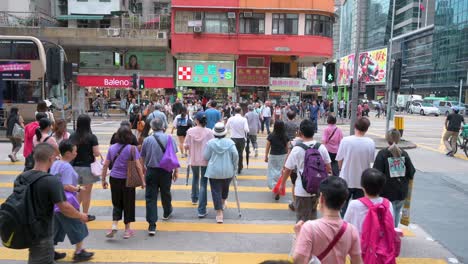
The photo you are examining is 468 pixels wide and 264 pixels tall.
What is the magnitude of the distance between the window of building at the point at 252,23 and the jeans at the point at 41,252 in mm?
32316

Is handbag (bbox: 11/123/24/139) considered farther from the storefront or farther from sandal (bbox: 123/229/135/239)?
the storefront

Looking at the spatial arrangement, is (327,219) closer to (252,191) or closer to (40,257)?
(40,257)

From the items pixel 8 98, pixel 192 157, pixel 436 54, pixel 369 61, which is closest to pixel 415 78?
pixel 436 54

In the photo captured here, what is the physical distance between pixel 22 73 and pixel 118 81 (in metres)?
17.3

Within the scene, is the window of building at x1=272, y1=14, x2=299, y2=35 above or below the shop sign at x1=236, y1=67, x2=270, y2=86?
above

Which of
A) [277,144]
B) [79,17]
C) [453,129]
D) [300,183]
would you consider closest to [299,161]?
[300,183]

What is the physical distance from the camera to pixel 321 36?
34469mm

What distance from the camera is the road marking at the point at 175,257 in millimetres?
5527

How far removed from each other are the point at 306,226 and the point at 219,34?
32.8 m

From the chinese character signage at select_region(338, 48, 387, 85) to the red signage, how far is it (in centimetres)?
4470

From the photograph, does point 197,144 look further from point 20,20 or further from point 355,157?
point 20,20

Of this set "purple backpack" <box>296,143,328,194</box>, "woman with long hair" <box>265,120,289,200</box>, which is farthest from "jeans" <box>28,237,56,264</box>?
"woman with long hair" <box>265,120,289,200</box>

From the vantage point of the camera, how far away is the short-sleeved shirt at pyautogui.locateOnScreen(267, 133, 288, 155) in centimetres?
862

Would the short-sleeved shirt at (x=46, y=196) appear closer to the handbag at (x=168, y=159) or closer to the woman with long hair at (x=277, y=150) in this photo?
the handbag at (x=168, y=159)
